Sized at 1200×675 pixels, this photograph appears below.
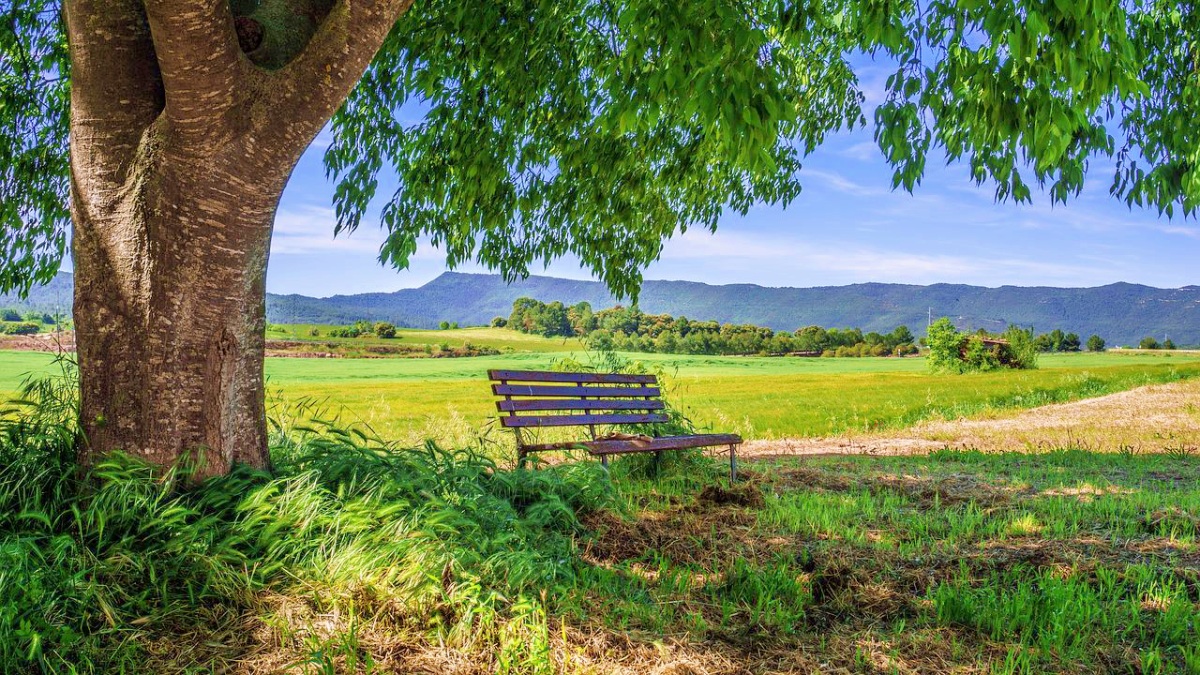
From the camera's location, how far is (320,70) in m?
3.55

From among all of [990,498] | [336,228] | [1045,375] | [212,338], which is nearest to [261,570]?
Result: [212,338]

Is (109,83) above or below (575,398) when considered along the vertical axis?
above

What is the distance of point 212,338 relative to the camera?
139 inches

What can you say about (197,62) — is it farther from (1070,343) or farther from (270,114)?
(1070,343)

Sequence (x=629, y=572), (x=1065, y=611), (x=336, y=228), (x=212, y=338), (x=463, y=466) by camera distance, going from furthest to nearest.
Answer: (x=336, y=228)
(x=463, y=466)
(x=629, y=572)
(x=212, y=338)
(x=1065, y=611)

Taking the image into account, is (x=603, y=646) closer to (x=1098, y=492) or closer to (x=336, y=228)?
(x=336, y=228)

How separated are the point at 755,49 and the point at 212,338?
3150 mm

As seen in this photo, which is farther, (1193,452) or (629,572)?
(1193,452)

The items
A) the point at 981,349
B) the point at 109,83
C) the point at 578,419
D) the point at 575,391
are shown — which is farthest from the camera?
the point at 981,349

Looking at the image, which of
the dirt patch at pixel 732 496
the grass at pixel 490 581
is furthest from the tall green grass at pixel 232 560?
the dirt patch at pixel 732 496

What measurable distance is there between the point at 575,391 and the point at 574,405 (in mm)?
158

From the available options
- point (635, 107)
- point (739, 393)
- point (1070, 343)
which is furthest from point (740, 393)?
point (1070, 343)

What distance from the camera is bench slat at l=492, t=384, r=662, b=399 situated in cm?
602

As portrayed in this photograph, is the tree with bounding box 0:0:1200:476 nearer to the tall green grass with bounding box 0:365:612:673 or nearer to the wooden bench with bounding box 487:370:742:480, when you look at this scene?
the tall green grass with bounding box 0:365:612:673
